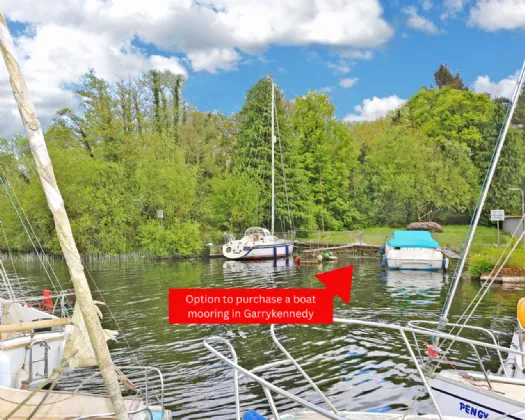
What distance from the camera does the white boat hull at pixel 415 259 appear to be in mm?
32656

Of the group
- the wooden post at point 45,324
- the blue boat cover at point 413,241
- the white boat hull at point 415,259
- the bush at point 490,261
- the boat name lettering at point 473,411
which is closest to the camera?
the wooden post at point 45,324

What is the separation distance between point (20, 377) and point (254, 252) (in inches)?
1287

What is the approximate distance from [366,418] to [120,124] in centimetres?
5655

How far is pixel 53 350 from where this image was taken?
12.2m

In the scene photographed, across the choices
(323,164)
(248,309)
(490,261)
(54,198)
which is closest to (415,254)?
(490,261)

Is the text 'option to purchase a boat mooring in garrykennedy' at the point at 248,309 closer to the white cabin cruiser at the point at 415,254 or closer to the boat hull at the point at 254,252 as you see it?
the white cabin cruiser at the point at 415,254

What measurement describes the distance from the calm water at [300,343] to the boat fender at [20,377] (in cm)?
131

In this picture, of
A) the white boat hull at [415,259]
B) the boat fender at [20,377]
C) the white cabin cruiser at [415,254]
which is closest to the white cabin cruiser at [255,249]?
the white cabin cruiser at [415,254]

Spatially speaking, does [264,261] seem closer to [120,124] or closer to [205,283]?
[205,283]

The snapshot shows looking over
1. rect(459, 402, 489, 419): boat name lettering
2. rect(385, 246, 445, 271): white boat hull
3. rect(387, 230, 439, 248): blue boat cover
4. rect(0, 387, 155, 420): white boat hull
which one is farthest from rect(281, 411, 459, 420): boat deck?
rect(387, 230, 439, 248): blue boat cover

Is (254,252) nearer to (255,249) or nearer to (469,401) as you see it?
(255,249)

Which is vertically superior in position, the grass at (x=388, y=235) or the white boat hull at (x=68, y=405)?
the grass at (x=388, y=235)

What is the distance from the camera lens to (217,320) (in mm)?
18281

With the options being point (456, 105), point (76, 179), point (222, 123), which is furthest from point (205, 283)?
point (456, 105)
